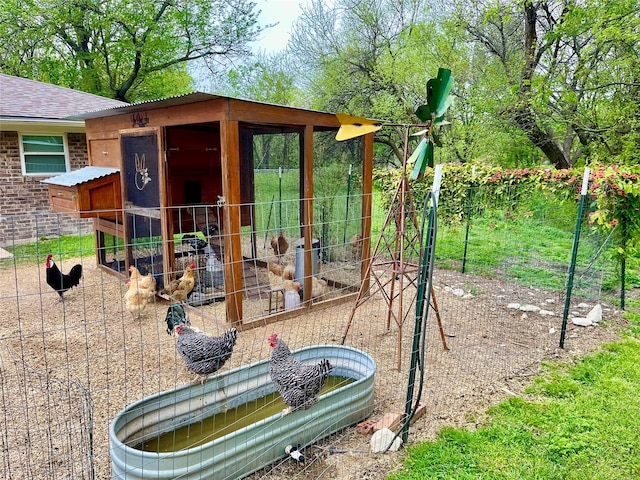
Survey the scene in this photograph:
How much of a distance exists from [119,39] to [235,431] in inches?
723

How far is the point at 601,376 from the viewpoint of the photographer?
3.54 meters

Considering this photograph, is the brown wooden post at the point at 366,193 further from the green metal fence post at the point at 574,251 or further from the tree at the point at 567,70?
the tree at the point at 567,70

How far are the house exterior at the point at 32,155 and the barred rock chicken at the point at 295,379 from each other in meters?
8.01

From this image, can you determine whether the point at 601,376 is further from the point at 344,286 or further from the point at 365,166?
the point at 365,166

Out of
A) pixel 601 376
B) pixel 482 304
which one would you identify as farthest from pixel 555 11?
pixel 601 376

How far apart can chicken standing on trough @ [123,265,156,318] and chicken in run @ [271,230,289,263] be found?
64.5 inches

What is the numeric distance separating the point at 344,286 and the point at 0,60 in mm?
17981

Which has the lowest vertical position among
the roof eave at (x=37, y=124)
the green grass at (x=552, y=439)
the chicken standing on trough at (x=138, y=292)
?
the green grass at (x=552, y=439)

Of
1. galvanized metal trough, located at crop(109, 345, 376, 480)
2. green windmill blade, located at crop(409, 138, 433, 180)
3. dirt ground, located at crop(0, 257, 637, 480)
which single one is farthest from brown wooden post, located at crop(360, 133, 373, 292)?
galvanized metal trough, located at crop(109, 345, 376, 480)

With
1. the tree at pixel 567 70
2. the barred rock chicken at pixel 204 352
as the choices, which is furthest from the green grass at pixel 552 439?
the tree at pixel 567 70

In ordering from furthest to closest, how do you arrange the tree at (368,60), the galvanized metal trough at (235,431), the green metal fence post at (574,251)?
the tree at (368,60) < the green metal fence post at (574,251) < the galvanized metal trough at (235,431)

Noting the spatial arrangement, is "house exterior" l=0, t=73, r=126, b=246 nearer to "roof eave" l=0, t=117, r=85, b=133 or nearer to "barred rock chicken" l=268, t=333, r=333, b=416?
"roof eave" l=0, t=117, r=85, b=133

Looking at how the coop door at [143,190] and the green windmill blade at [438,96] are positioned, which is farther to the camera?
the coop door at [143,190]

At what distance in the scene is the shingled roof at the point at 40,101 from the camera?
9102 millimetres
